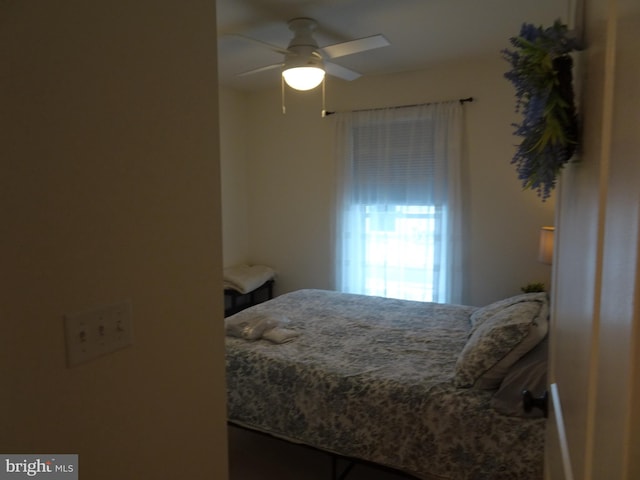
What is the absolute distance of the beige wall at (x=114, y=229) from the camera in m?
0.81

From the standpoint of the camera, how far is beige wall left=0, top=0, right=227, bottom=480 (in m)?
0.81

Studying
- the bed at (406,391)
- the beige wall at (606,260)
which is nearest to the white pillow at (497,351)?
the bed at (406,391)

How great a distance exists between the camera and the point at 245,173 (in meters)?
5.02

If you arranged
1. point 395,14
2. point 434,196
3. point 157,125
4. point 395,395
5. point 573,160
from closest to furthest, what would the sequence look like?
1. point 573,160
2. point 157,125
3. point 395,395
4. point 395,14
5. point 434,196

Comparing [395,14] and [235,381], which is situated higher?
[395,14]

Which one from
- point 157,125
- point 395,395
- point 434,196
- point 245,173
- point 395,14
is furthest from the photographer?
point 245,173

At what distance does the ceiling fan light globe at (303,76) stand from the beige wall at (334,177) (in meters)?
1.60

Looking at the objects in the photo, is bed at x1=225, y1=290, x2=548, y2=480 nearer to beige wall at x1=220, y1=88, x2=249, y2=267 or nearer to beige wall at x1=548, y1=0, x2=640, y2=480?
beige wall at x1=548, y1=0, x2=640, y2=480

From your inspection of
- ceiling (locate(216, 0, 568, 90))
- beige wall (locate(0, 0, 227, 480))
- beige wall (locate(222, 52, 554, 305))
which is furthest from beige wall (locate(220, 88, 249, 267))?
beige wall (locate(0, 0, 227, 480))

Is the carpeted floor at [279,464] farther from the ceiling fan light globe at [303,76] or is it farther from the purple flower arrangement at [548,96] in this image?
the ceiling fan light globe at [303,76]

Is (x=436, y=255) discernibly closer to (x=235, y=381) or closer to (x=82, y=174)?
(x=235, y=381)

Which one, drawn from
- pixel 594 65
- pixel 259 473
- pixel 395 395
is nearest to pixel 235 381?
pixel 259 473

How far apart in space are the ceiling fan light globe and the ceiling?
0.76 ft

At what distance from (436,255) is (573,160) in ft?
10.5
